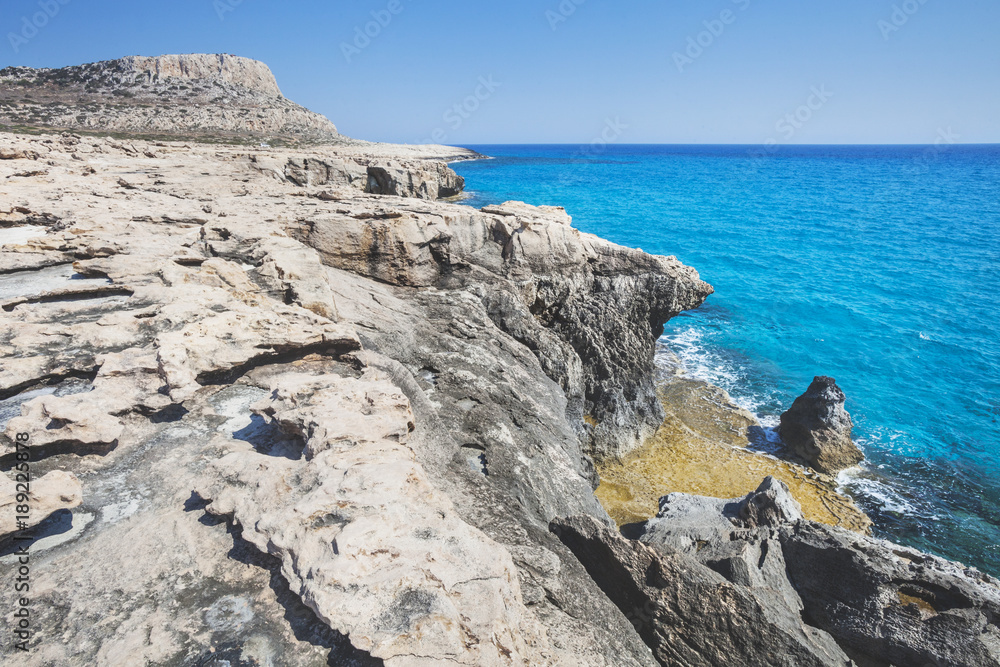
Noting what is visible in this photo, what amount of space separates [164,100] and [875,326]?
318ft

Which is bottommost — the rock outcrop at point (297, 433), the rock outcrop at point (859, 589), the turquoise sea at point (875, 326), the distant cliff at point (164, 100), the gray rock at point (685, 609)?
the turquoise sea at point (875, 326)

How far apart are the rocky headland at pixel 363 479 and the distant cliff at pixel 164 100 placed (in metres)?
55.9

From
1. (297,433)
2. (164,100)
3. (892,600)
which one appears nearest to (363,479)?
(297,433)

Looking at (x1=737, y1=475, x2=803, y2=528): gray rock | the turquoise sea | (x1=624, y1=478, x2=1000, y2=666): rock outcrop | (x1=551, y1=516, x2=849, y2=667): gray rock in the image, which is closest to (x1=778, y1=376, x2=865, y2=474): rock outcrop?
the turquoise sea

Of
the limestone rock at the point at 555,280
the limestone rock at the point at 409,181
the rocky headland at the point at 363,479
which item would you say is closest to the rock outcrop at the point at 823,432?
the rocky headland at the point at 363,479

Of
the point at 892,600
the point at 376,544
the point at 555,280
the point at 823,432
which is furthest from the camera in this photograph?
the point at 823,432

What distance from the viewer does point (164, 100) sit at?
Answer: 78625 mm

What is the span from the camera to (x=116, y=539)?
13.7 ft

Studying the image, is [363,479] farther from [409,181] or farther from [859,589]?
[409,181]

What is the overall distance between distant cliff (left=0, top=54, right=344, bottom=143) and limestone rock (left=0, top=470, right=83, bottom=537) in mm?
62367

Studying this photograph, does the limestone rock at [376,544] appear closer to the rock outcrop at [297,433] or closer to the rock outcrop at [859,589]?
the rock outcrop at [297,433]

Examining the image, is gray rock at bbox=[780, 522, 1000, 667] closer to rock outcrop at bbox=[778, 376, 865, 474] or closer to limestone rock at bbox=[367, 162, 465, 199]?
rock outcrop at bbox=[778, 376, 865, 474]

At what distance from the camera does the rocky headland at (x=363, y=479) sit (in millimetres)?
3578

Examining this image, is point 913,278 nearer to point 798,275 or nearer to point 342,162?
point 798,275
